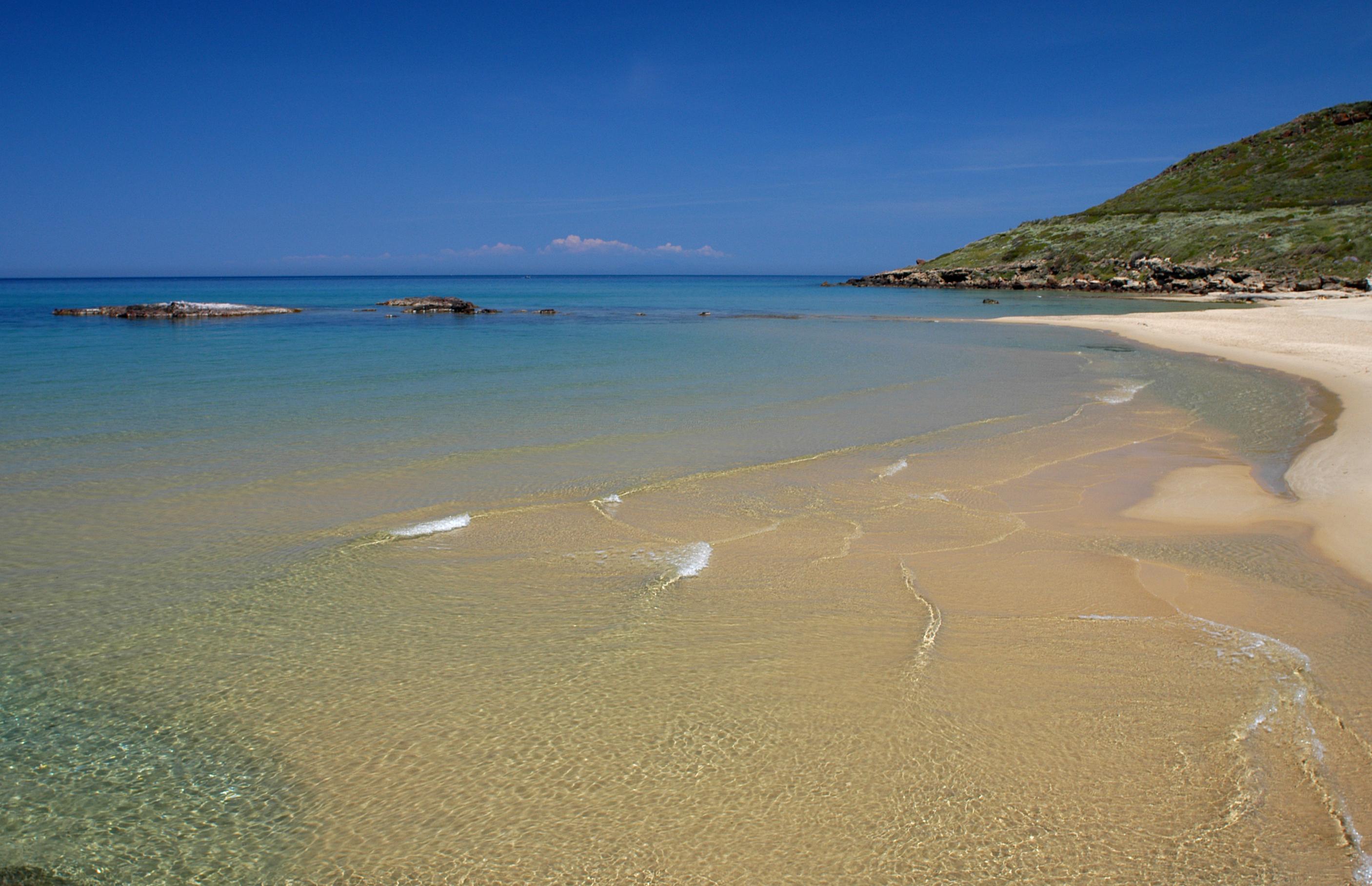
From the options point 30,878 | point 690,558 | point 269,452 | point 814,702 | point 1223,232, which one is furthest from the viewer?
point 1223,232

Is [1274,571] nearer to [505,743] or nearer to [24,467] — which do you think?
[505,743]

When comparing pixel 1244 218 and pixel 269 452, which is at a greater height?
pixel 1244 218

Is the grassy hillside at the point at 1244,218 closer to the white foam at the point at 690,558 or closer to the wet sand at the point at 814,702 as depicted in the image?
the wet sand at the point at 814,702

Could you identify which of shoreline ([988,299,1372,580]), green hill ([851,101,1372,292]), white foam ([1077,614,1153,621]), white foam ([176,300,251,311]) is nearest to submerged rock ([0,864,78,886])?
white foam ([1077,614,1153,621])

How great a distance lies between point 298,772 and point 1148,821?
4.13 metres

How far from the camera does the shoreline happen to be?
807 centimetres

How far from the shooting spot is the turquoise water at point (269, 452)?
4020 millimetres

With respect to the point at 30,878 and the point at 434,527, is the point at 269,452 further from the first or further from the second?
the point at 30,878

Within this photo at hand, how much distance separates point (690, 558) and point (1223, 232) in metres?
77.7

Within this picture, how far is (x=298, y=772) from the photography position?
13.4ft

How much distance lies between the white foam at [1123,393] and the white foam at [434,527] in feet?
45.4

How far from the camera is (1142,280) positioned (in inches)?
2613

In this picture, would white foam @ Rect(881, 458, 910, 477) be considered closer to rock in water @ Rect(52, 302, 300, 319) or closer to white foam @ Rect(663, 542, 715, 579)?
white foam @ Rect(663, 542, 715, 579)

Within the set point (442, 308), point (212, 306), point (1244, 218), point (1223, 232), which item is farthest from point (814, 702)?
point (1244, 218)
